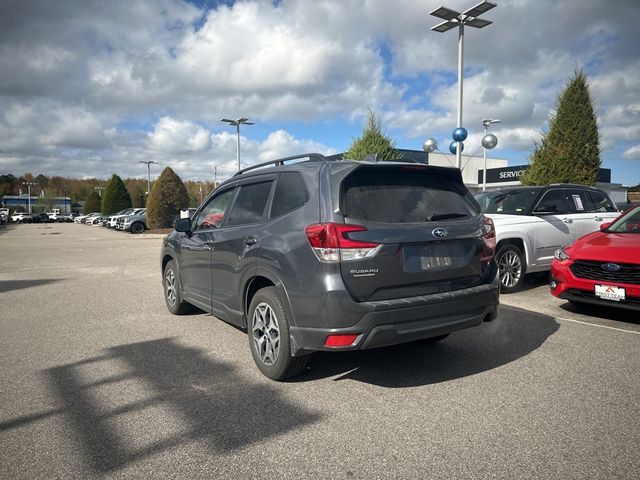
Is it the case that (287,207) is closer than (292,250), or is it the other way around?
(292,250)

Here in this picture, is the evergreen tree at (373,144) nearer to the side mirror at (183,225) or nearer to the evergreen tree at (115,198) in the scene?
the side mirror at (183,225)

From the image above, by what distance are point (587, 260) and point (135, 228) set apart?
29797 mm

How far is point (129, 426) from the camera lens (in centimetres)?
304

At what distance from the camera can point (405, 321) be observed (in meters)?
3.38

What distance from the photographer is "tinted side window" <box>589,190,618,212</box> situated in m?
8.60

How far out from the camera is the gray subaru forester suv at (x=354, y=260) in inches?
129

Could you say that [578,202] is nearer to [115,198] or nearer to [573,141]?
[573,141]

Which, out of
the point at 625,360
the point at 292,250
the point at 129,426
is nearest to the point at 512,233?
the point at 625,360

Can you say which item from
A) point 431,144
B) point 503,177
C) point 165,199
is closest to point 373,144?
point 431,144

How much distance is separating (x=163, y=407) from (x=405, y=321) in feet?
6.13

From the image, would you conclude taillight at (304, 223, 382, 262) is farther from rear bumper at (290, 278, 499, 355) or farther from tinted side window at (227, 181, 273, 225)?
tinted side window at (227, 181, 273, 225)

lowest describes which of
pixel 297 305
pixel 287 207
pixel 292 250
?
pixel 297 305

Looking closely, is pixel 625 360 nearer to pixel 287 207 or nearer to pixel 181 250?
pixel 287 207

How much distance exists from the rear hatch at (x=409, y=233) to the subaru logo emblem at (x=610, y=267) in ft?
7.32
